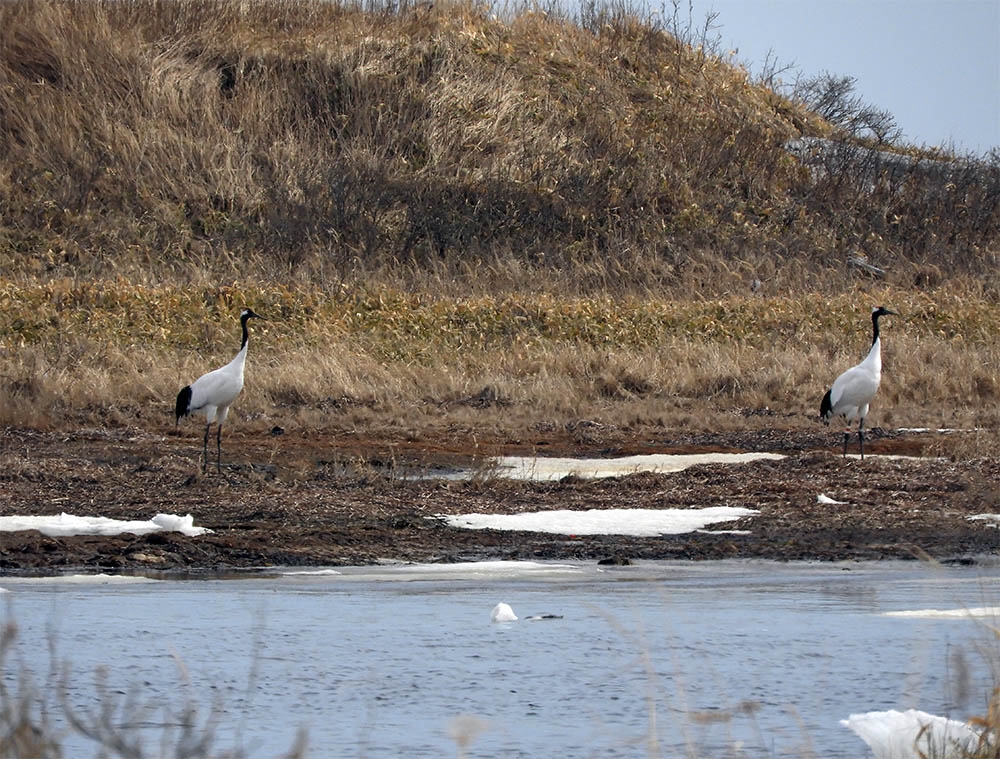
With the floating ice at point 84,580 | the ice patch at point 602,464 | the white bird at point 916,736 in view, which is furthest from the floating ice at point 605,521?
the white bird at point 916,736

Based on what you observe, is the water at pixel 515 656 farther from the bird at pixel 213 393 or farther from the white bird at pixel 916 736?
the bird at pixel 213 393

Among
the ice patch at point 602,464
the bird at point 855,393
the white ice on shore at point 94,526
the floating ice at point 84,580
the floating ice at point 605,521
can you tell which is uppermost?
the bird at point 855,393

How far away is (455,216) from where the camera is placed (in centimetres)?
3281

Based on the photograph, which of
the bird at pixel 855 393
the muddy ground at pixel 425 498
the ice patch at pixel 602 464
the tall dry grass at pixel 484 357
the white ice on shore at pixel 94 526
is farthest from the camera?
the tall dry grass at pixel 484 357

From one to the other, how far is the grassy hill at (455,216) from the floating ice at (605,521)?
7.23 meters

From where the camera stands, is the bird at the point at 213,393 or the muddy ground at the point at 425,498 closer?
the muddy ground at the point at 425,498

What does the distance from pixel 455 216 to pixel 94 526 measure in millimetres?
21758

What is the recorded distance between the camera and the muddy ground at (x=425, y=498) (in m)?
11.1

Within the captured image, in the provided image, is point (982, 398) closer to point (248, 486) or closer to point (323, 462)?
point (323, 462)

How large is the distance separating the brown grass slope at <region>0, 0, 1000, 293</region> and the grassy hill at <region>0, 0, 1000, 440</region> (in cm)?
8

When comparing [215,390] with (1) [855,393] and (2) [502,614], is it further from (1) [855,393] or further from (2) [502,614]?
(2) [502,614]

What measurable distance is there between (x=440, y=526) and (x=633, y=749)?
6283mm

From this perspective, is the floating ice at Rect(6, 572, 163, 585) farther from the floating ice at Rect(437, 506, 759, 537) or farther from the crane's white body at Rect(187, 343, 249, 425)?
the crane's white body at Rect(187, 343, 249, 425)

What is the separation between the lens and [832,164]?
36875 millimetres
